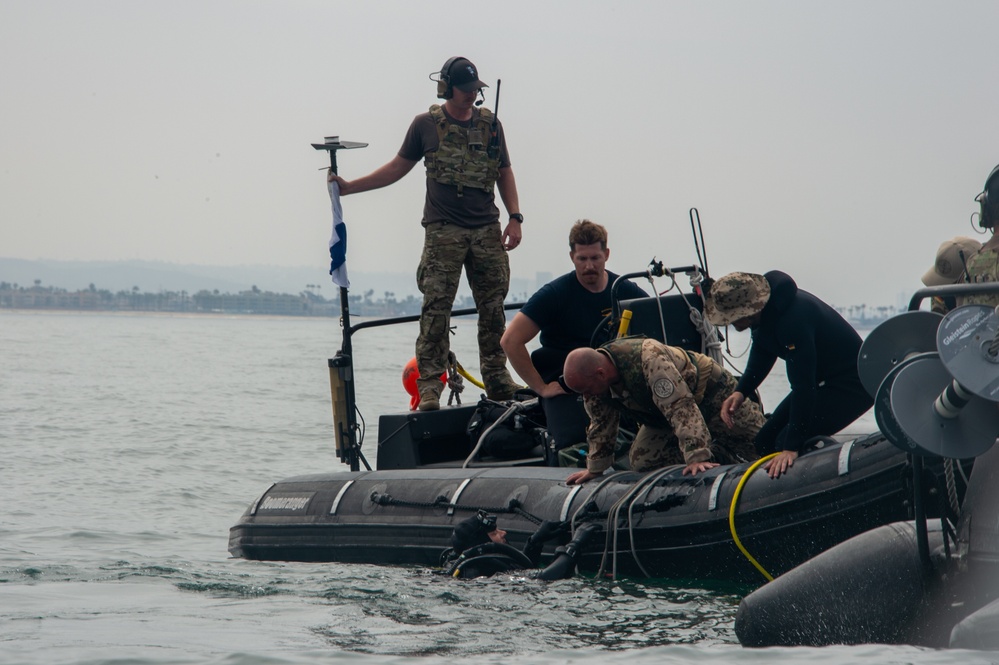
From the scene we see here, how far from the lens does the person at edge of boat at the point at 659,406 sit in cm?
556

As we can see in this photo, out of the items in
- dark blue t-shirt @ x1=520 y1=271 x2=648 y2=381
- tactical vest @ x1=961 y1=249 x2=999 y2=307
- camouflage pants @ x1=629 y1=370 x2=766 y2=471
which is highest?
tactical vest @ x1=961 y1=249 x2=999 y2=307

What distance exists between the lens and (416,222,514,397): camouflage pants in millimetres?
7141

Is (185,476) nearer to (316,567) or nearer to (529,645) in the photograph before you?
(316,567)

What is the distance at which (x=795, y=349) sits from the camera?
5.12 metres

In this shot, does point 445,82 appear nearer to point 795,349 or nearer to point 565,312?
point 565,312

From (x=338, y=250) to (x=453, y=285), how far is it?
2.81 feet

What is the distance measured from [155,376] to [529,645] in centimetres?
2993

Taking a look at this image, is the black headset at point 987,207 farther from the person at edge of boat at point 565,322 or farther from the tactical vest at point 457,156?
the tactical vest at point 457,156

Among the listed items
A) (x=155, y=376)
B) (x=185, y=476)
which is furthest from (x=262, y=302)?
(x=185, y=476)

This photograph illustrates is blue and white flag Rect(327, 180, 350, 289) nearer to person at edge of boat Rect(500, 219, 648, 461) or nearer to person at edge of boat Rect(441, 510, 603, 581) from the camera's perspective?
person at edge of boat Rect(500, 219, 648, 461)

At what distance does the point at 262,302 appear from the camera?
15825 centimetres

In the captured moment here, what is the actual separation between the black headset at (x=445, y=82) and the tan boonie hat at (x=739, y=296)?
2.51 m

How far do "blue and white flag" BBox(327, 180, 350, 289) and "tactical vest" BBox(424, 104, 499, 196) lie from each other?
0.70 meters

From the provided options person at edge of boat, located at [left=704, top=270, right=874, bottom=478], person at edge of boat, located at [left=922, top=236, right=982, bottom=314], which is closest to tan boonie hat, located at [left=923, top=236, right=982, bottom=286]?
person at edge of boat, located at [left=922, top=236, right=982, bottom=314]
